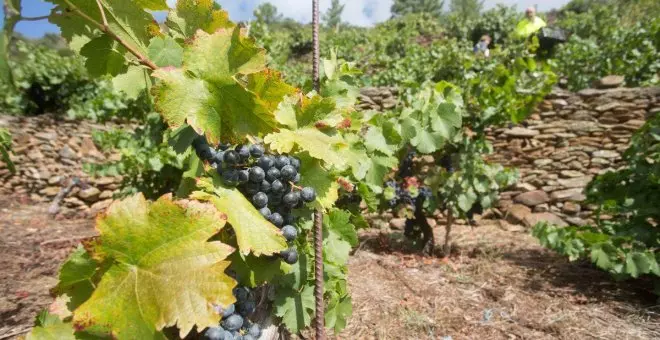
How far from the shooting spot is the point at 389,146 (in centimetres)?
204

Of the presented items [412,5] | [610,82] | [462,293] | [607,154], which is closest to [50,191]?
[462,293]

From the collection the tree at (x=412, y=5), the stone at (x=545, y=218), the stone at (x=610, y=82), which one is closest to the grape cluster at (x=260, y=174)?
the stone at (x=545, y=218)

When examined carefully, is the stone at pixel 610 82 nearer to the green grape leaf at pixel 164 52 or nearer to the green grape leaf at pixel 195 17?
the green grape leaf at pixel 195 17

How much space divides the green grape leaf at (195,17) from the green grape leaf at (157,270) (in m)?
0.47

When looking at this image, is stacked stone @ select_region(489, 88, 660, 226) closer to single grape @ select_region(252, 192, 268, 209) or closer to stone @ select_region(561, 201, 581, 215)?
stone @ select_region(561, 201, 581, 215)

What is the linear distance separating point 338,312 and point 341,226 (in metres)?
0.38

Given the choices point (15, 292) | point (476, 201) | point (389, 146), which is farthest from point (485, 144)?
point (15, 292)

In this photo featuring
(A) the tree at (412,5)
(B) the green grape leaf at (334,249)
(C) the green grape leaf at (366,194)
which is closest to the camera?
(B) the green grape leaf at (334,249)

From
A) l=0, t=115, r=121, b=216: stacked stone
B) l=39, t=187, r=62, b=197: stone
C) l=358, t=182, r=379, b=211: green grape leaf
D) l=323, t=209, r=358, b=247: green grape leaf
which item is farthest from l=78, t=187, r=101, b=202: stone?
l=323, t=209, r=358, b=247: green grape leaf

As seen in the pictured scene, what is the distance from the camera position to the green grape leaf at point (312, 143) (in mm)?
962

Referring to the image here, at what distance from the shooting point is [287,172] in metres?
1.00

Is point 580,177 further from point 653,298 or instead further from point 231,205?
point 231,205

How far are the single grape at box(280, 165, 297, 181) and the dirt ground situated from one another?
4.98 feet

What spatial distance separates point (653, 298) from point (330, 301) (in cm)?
243
